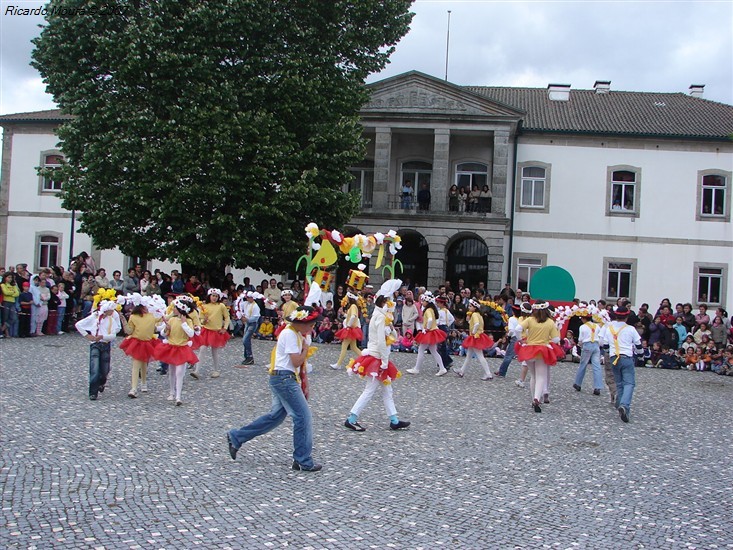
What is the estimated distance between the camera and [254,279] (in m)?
34.2

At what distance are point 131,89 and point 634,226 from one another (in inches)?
842

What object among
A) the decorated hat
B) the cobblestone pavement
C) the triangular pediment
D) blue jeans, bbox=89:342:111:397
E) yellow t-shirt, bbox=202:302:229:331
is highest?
the triangular pediment

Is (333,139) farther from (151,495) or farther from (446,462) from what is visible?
(151,495)

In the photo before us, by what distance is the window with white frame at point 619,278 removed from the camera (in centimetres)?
3356

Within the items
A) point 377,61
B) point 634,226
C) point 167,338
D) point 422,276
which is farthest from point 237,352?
point 634,226

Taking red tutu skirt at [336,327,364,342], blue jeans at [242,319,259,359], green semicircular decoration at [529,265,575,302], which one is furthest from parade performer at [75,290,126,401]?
green semicircular decoration at [529,265,575,302]

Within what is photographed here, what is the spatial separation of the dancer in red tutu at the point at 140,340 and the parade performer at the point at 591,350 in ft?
28.0

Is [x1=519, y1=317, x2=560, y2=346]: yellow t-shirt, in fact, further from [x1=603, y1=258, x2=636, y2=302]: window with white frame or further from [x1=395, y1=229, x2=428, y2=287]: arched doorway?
[x1=395, y1=229, x2=428, y2=287]: arched doorway

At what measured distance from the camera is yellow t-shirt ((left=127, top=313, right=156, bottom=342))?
1348cm

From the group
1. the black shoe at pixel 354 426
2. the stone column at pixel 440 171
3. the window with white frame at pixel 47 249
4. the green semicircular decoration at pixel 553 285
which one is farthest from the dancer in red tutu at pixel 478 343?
the window with white frame at pixel 47 249

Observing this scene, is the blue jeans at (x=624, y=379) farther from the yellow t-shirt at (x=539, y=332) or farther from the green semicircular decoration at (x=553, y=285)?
the green semicircular decoration at (x=553, y=285)

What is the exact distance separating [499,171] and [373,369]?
2284 centimetres

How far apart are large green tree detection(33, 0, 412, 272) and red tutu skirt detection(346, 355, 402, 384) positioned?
43.1 feet

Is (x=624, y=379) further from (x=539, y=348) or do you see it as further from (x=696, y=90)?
(x=696, y=90)
